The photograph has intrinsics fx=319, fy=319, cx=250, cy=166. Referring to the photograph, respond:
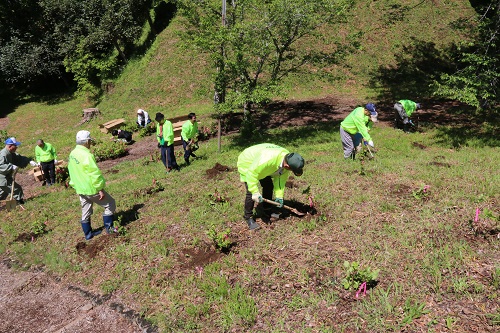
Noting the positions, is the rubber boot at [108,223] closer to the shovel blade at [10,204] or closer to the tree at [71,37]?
the shovel blade at [10,204]

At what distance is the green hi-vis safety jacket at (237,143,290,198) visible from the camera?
5.09 metres

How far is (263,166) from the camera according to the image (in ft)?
16.7

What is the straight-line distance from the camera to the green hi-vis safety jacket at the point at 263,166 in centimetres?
509

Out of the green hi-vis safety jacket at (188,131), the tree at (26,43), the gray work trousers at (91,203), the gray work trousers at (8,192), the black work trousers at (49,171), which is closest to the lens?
the gray work trousers at (91,203)

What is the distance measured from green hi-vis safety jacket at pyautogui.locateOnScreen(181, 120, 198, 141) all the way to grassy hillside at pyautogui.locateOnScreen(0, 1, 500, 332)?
1007mm

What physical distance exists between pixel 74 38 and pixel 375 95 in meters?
23.3

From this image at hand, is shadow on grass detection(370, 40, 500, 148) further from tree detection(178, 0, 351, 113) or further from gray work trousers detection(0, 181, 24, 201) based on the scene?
gray work trousers detection(0, 181, 24, 201)

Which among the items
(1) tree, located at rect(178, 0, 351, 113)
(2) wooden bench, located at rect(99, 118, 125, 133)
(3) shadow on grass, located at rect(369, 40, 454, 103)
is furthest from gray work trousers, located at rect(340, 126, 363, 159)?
(2) wooden bench, located at rect(99, 118, 125, 133)

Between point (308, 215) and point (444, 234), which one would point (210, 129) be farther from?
point (444, 234)

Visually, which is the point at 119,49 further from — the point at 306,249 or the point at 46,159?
the point at 306,249

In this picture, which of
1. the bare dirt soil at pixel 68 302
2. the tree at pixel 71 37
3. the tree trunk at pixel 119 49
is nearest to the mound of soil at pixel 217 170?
the bare dirt soil at pixel 68 302

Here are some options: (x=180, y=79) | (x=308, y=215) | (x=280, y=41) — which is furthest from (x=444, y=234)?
(x=180, y=79)

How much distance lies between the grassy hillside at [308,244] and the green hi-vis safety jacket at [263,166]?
2.75ft

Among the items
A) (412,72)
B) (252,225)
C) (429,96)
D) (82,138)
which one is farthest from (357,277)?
(412,72)
